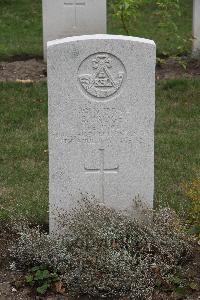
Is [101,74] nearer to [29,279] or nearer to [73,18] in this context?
[29,279]

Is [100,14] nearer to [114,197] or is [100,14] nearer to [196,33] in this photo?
[196,33]

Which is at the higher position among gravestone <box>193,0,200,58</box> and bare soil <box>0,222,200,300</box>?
gravestone <box>193,0,200,58</box>

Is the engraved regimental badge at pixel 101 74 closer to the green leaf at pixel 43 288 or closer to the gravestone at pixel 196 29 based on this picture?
the green leaf at pixel 43 288

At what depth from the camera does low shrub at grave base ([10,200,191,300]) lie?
4605 mm

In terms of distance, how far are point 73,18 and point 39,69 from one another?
0.91 meters

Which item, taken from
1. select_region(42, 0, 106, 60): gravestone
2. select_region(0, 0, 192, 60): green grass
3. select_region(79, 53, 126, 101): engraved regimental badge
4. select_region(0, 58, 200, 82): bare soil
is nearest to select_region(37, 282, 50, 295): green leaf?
select_region(79, 53, 126, 101): engraved regimental badge

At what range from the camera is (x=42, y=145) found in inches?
299

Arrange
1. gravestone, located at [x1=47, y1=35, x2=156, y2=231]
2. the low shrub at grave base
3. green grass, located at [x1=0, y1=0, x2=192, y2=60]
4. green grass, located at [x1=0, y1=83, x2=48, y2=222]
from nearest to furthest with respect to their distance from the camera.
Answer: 1. the low shrub at grave base
2. gravestone, located at [x1=47, y1=35, x2=156, y2=231]
3. green grass, located at [x1=0, y1=83, x2=48, y2=222]
4. green grass, located at [x1=0, y1=0, x2=192, y2=60]

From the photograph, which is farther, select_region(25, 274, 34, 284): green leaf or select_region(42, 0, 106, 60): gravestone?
select_region(42, 0, 106, 60): gravestone

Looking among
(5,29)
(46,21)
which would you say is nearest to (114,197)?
(46,21)

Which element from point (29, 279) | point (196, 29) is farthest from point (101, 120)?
point (196, 29)

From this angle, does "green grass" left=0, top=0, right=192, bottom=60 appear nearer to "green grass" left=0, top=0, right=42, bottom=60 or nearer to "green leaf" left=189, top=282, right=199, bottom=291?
"green grass" left=0, top=0, right=42, bottom=60

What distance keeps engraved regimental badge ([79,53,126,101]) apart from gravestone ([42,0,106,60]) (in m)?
5.66

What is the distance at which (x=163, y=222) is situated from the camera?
5.08 meters
